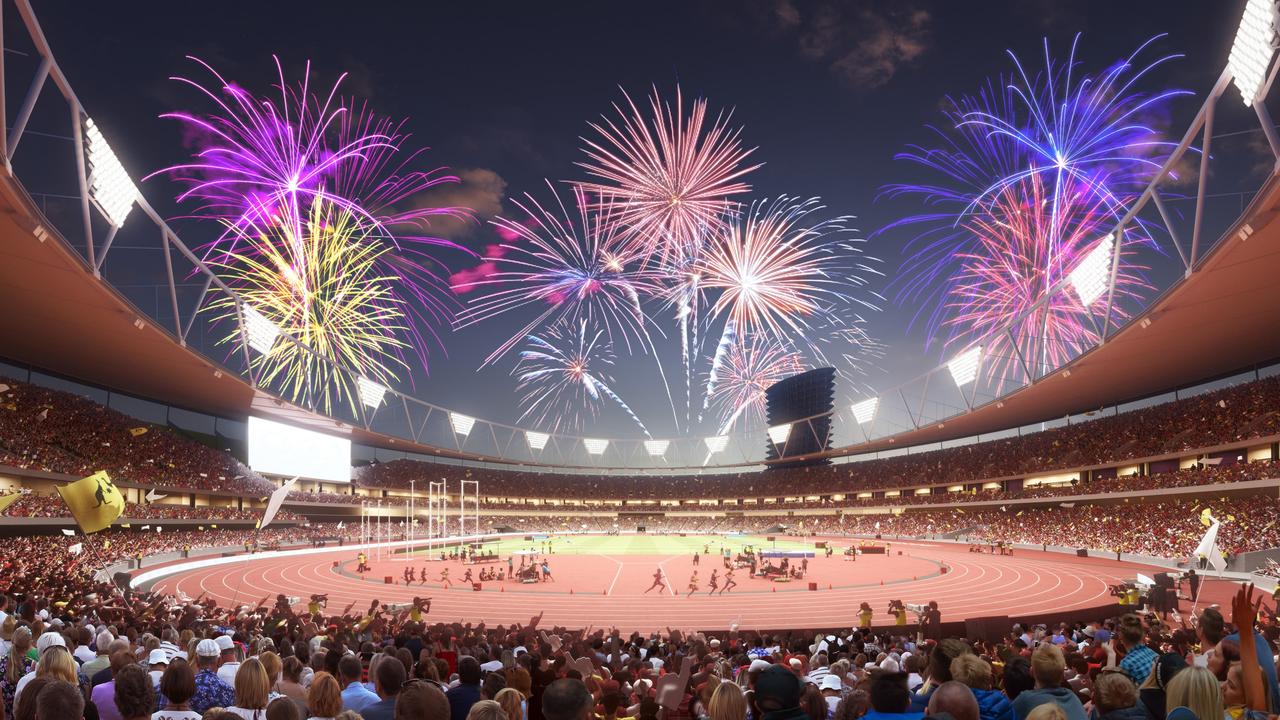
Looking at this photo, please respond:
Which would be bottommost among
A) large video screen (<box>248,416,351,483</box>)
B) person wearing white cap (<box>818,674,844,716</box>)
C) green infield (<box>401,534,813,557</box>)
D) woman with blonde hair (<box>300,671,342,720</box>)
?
green infield (<box>401,534,813,557</box>)

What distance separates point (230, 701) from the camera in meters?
6.49

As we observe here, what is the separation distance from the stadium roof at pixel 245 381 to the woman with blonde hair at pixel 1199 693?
75.8ft

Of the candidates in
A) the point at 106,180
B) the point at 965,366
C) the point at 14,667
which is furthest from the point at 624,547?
the point at 14,667

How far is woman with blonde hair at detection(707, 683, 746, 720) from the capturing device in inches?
186

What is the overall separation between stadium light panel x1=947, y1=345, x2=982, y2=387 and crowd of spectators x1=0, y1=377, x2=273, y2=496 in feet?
203

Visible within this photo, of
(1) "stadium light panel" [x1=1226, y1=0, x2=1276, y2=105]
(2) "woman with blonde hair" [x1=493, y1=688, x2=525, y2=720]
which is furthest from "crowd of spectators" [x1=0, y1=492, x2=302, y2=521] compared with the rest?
(1) "stadium light panel" [x1=1226, y1=0, x2=1276, y2=105]

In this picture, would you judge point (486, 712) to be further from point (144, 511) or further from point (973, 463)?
point (973, 463)

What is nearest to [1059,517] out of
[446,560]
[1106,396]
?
[1106,396]

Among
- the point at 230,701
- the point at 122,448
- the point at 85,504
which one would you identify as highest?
the point at 122,448

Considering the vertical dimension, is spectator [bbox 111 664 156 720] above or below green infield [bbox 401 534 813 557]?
above

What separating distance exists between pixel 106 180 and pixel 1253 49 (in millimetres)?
36868

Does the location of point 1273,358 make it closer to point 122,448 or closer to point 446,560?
point 446,560

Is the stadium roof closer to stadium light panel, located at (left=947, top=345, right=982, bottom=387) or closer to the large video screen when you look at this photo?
the large video screen

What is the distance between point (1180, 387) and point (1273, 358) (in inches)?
403
